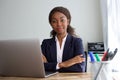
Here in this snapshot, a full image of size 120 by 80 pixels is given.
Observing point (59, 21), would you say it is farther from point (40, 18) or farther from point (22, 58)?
point (40, 18)

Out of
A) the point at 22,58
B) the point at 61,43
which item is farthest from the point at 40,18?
the point at 22,58

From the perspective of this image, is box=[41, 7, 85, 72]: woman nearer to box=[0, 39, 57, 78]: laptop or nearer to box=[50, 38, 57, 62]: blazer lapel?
box=[50, 38, 57, 62]: blazer lapel

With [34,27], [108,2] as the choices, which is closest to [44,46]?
[108,2]

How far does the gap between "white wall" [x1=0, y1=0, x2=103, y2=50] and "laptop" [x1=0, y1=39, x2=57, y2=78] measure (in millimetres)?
2450

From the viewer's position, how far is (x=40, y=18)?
3.88m

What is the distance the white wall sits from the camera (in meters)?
3.63

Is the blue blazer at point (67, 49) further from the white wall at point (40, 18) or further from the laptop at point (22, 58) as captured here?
the white wall at point (40, 18)

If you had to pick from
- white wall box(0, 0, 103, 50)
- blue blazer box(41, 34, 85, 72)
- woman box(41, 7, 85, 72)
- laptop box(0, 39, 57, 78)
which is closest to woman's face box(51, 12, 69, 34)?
woman box(41, 7, 85, 72)

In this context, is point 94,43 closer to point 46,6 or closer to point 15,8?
point 46,6

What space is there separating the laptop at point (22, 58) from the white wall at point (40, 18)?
96.5 inches

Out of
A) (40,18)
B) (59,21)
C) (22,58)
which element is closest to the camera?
(22,58)

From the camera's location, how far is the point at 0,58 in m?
1.35

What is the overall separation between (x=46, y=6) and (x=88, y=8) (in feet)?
2.56

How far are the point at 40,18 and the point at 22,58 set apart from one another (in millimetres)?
2658
